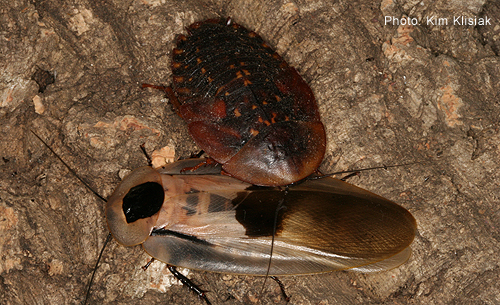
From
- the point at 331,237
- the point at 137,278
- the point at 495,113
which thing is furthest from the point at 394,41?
the point at 137,278

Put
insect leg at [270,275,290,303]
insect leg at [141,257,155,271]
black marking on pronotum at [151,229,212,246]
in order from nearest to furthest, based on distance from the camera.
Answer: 1. insect leg at [270,275,290,303]
2. insect leg at [141,257,155,271]
3. black marking on pronotum at [151,229,212,246]

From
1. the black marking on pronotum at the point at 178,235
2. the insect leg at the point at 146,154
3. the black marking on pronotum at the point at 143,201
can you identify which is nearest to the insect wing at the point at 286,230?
the black marking on pronotum at the point at 178,235

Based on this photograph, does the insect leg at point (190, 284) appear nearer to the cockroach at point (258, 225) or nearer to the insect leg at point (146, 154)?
the cockroach at point (258, 225)

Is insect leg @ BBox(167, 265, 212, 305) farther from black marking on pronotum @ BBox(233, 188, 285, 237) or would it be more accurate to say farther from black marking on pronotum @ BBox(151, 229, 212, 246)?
black marking on pronotum @ BBox(233, 188, 285, 237)

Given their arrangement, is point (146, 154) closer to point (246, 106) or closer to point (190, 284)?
point (246, 106)

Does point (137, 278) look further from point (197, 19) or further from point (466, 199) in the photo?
point (466, 199)

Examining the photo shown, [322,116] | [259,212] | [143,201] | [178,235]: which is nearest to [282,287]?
[259,212]

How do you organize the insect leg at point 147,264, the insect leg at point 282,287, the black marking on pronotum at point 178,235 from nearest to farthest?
the insect leg at point 282,287, the insect leg at point 147,264, the black marking on pronotum at point 178,235

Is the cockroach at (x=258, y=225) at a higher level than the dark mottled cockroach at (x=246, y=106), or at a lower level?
lower

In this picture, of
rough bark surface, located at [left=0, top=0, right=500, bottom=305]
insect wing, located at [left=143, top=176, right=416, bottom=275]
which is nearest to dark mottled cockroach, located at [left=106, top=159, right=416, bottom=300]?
insect wing, located at [left=143, top=176, right=416, bottom=275]
